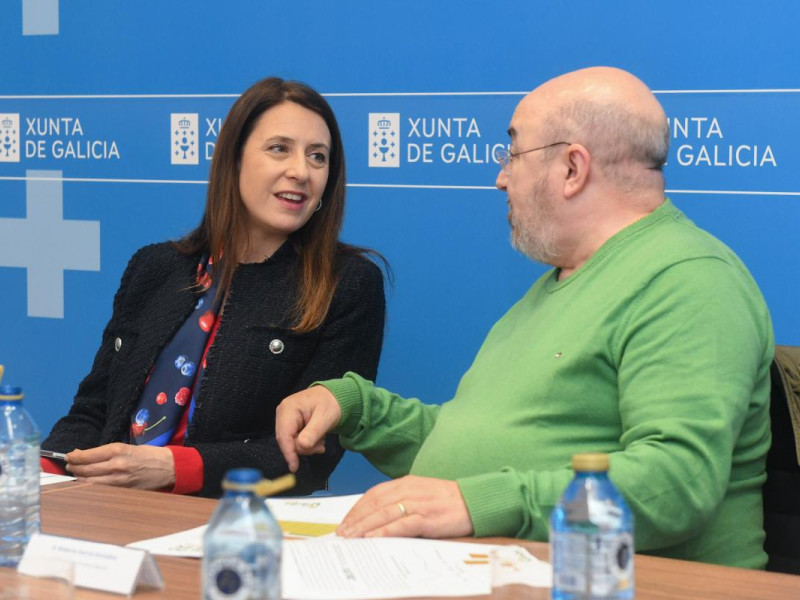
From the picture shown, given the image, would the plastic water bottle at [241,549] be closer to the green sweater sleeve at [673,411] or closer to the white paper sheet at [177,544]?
the white paper sheet at [177,544]

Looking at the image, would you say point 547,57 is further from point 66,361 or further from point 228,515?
point 228,515

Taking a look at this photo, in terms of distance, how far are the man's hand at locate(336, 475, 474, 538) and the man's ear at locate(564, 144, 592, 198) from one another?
591mm

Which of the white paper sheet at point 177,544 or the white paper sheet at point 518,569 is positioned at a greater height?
the white paper sheet at point 518,569

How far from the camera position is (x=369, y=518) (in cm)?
148

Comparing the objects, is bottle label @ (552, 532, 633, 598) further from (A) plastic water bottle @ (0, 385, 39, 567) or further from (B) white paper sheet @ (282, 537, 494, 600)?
(A) plastic water bottle @ (0, 385, 39, 567)

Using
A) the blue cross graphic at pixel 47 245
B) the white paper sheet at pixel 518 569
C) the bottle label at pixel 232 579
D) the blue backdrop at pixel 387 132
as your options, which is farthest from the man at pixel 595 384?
the blue cross graphic at pixel 47 245

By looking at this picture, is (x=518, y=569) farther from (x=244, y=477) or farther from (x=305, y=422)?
(x=305, y=422)

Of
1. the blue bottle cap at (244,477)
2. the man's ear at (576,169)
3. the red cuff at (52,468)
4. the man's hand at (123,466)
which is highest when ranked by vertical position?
the man's ear at (576,169)

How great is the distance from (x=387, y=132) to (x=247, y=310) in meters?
0.84

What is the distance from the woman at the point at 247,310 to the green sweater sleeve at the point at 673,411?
2.62 feet

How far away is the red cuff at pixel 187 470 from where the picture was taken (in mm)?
2102

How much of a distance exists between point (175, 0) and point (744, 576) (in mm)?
2473

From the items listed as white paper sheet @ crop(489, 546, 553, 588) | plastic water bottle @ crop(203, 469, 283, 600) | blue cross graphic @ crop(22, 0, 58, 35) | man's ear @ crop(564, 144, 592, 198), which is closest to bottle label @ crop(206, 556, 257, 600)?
plastic water bottle @ crop(203, 469, 283, 600)

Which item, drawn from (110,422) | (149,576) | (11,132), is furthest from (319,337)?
(11,132)
